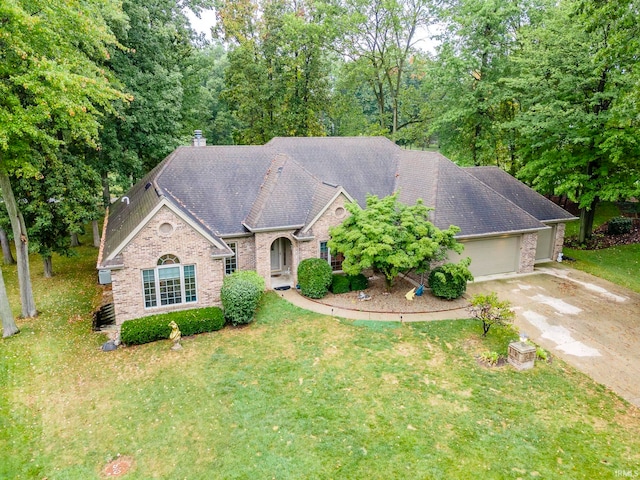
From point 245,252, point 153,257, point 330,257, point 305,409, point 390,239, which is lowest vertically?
point 305,409

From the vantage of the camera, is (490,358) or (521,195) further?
(521,195)

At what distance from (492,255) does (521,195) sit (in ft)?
17.9

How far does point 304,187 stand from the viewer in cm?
2116

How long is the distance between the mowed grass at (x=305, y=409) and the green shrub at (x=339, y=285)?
342 centimetres

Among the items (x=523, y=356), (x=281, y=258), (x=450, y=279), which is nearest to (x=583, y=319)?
(x=450, y=279)

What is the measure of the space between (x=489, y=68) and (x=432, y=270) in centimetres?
1822

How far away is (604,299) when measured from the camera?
59.1ft

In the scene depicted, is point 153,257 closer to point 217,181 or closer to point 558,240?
point 217,181

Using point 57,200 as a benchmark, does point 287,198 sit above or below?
above

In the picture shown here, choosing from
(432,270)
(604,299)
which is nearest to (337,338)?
(432,270)

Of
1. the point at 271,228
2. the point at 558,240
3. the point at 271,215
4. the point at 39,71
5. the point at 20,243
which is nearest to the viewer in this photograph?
the point at 39,71

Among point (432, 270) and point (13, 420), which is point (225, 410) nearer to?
point (13, 420)

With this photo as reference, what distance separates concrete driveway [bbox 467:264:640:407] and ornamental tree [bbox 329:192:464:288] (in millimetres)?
3737

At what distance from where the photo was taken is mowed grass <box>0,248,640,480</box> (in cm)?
919
